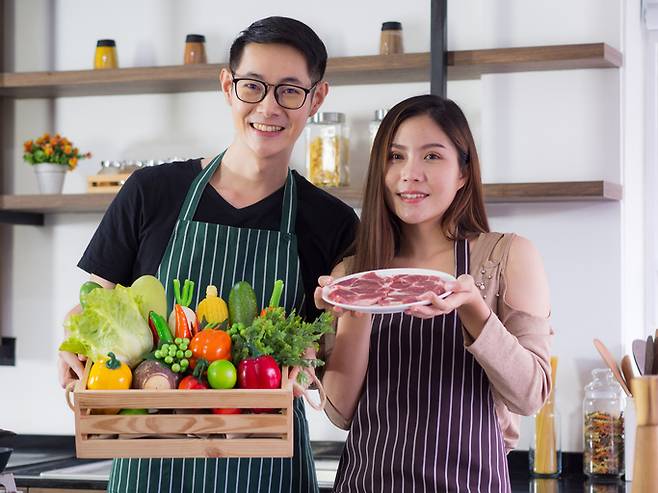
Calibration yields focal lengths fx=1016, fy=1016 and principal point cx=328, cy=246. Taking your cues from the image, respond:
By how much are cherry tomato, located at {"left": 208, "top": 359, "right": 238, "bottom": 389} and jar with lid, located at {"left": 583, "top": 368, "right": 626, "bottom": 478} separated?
1698 millimetres

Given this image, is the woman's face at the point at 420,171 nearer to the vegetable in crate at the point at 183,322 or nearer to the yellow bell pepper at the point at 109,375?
the vegetable in crate at the point at 183,322

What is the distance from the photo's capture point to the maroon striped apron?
5.16 ft

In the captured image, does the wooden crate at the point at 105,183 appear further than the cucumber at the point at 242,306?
Yes

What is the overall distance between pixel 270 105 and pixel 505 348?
59 centimetres

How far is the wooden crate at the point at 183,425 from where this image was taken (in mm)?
1426

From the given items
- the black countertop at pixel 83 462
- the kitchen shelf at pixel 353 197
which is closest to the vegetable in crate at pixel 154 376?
the black countertop at pixel 83 462

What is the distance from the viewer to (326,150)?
3.02 m

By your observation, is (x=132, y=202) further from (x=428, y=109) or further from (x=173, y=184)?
(x=428, y=109)

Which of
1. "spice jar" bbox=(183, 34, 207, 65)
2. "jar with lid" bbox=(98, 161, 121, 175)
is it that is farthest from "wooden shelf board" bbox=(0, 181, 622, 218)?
"spice jar" bbox=(183, 34, 207, 65)

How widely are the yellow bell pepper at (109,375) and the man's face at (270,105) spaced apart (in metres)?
0.50

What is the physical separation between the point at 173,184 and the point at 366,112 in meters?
1.34

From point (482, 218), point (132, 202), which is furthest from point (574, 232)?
point (132, 202)

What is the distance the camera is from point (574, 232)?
9.84 ft

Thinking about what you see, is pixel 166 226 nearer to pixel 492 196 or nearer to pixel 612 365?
pixel 492 196
